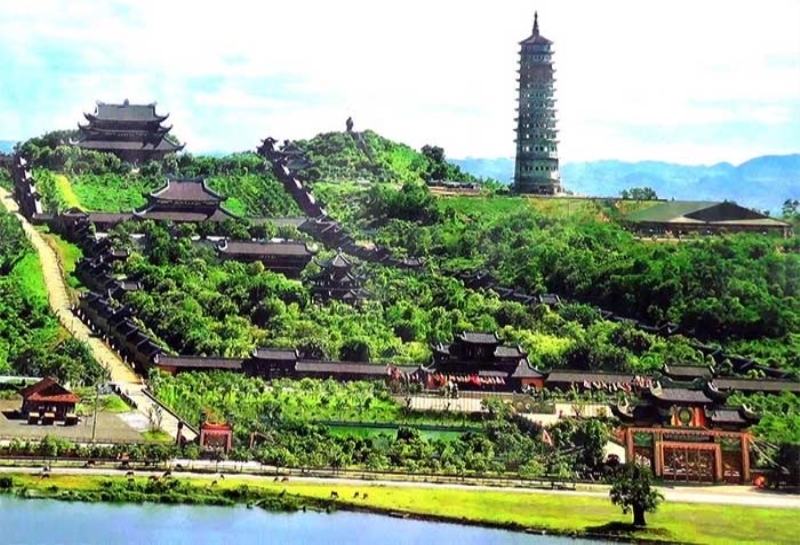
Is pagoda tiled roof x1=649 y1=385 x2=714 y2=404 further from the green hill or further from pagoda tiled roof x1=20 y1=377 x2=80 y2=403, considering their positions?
the green hill

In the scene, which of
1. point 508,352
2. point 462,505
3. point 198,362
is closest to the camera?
point 462,505

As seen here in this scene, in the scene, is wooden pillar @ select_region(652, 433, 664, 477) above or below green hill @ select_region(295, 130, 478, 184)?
below

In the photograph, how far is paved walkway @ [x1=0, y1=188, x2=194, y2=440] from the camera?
74.0 ft

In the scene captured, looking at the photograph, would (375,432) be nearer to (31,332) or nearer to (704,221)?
(31,332)

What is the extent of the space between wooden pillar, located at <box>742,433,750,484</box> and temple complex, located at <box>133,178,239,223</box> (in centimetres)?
1646

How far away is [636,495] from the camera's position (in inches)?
719

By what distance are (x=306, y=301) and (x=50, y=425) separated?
802 cm

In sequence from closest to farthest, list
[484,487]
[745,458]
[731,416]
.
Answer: [484,487]
[745,458]
[731,416]

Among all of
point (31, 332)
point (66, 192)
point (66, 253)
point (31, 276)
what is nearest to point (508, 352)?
point (31, 332)

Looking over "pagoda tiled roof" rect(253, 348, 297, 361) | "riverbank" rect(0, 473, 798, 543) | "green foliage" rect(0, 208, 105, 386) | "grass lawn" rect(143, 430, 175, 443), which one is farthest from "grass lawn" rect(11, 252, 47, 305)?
"riverbank" rect(0, 473, 798, 543)

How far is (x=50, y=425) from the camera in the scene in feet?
69.8

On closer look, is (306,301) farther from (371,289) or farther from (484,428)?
(484,428)

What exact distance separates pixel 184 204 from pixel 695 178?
2998 inches

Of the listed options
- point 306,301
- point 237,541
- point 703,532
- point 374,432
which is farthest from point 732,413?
point 306,301
